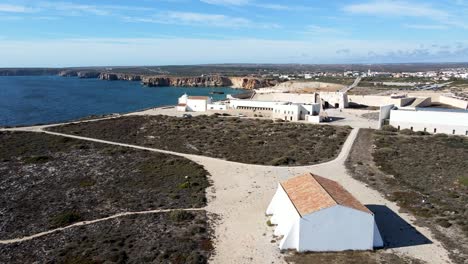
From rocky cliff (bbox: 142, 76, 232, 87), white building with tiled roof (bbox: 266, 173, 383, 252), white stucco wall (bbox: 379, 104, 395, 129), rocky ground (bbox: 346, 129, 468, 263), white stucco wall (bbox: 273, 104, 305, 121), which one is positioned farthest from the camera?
rocky cliff (bbox: 142, 76, 232, 87)

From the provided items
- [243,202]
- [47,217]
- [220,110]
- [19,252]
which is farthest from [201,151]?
[220,110]

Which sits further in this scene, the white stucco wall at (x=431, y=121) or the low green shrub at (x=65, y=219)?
the white stucco wall at (x=431, y=121)

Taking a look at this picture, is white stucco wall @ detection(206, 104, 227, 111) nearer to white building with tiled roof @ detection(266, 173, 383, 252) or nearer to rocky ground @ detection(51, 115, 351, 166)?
rocky ground @ detection(51, 115, 351, 166)

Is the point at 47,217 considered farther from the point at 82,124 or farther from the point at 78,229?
the point at 82,124

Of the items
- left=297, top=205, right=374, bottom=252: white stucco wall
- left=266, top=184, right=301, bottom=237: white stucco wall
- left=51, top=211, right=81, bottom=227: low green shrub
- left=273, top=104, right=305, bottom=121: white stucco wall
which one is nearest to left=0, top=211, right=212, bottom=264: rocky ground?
left=51, top=211, right=81, bottom=227: low green shrub

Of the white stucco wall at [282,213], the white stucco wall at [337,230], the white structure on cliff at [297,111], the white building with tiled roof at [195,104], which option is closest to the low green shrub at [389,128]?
the white structure on cliff at [297,111]

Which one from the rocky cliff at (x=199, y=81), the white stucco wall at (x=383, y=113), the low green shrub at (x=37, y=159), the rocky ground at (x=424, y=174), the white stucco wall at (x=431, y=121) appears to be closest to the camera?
the rocky ground at (x=424, y=174)

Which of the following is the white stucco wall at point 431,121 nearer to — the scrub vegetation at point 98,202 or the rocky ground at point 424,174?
the rocky ground at point 424,174
